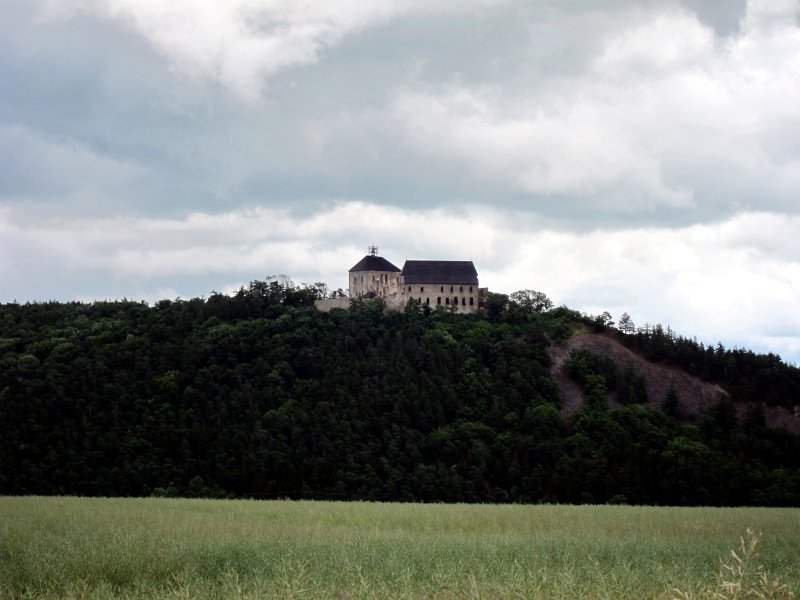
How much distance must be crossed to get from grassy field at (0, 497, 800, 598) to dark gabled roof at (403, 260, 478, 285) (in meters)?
72.1

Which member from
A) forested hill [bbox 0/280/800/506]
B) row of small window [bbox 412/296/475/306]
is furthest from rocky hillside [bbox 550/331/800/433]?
row of small window [bbox 412/296/475/306]

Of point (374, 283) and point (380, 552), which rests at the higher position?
point (374, 283)

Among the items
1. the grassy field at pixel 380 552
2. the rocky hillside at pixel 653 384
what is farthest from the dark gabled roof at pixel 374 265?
the grassy field at pixel 380 552

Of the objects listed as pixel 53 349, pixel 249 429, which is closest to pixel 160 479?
pixel 249 429

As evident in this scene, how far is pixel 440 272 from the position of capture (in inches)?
4680

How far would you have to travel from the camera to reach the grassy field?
1733 cm

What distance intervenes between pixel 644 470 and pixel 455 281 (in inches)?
1852

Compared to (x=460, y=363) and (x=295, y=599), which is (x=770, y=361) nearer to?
(x=460, y=363)

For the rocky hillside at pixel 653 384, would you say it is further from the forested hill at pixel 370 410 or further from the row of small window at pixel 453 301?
the row of small window at pixel 453 301

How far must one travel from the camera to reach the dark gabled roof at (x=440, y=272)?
389 ft

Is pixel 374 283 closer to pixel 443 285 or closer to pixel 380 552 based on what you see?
pixel 443 285

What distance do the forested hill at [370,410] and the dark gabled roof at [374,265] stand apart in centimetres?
1002

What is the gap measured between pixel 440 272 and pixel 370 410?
111 feet

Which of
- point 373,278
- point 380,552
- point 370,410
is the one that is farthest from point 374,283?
point 380,552
